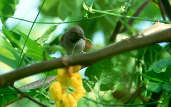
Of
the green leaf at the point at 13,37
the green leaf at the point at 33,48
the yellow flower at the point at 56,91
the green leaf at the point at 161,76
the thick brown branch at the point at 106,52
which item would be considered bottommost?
the yellow flower at the point at 56,91

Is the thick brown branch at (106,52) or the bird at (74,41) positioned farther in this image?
the bird at (74,41)

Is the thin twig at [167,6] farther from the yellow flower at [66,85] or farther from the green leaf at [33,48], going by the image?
the yellow flower at [66,85]

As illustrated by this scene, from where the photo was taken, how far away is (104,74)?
1415mm

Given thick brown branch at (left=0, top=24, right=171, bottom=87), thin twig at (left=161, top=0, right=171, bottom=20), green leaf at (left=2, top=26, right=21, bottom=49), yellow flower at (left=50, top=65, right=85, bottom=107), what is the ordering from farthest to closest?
thin twig at (left=161, top=0, right=171, bottom=20) → green leaf at (left=2, top=26, right=21, bottom=49) → yellow flower at (left=50, top=65, right=85, bottom=107) → thick brown branch at (left=0, top=24, right=171, bottom=87)

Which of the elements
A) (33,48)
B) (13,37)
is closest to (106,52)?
(33,48)

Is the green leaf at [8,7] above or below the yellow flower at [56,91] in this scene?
above

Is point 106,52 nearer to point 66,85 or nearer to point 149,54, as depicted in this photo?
point 66,85

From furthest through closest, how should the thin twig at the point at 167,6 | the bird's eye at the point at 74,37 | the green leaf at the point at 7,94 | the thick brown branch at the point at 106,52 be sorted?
the thin twig at the point at 167,6 < the bird's eye at the point at 74,37 < the green leaf at the point at 7,94 < the thick brown branch at the point at 106,52

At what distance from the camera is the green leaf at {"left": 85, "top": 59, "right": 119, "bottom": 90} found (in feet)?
4.63

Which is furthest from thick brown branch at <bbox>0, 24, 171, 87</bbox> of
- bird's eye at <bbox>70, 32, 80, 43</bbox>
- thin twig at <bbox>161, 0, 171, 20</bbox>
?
thin twig at <bbox>161, 0, 171, 20</bbox>

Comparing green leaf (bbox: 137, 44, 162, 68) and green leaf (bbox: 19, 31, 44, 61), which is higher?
green leaf (bbox: 137, 44, 162, 68)

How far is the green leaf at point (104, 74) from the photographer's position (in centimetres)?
141

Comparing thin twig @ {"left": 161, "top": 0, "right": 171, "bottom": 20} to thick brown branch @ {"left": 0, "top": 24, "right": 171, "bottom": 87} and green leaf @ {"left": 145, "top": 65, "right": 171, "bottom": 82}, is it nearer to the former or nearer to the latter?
green leaf @ {"left": 145, "top": 65, "right": 171, "bottom": 82}

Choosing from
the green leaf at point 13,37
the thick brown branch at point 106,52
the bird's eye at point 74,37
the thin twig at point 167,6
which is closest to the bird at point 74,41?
the bird's eye at point 74,37
